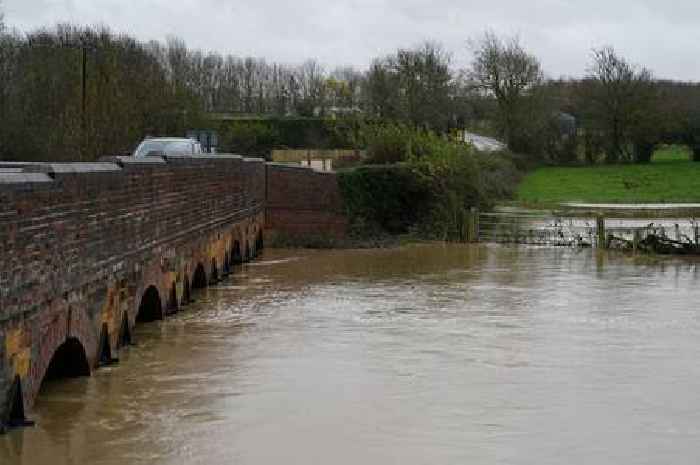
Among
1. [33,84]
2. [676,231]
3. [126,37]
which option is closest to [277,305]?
[676,231]

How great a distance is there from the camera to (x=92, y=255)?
45.8ft

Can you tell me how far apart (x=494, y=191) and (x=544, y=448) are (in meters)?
29.9

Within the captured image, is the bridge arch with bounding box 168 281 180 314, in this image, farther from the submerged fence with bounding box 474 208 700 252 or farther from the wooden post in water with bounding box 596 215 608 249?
the wooden post in water with bounding box 596 215 608 249

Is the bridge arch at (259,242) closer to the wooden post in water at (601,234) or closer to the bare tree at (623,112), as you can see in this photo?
the wooden post in water at (601,234)

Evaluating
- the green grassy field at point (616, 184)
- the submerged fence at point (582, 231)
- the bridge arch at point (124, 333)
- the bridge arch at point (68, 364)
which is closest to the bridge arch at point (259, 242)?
the submerged fence at point (582, 231)

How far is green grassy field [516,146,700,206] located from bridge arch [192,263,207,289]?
853 inches

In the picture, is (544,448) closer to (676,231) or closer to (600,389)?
(600,389)

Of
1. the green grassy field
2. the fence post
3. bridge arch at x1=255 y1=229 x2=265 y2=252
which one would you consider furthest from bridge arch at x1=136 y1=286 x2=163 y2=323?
the green grassy field

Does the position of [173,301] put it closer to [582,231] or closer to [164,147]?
[164,147]

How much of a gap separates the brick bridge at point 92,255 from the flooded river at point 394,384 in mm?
466

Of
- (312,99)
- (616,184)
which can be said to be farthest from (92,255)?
(312,99)

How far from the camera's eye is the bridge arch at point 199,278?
24062 millimetres

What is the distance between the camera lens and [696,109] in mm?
67562

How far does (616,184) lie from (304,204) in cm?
2131
